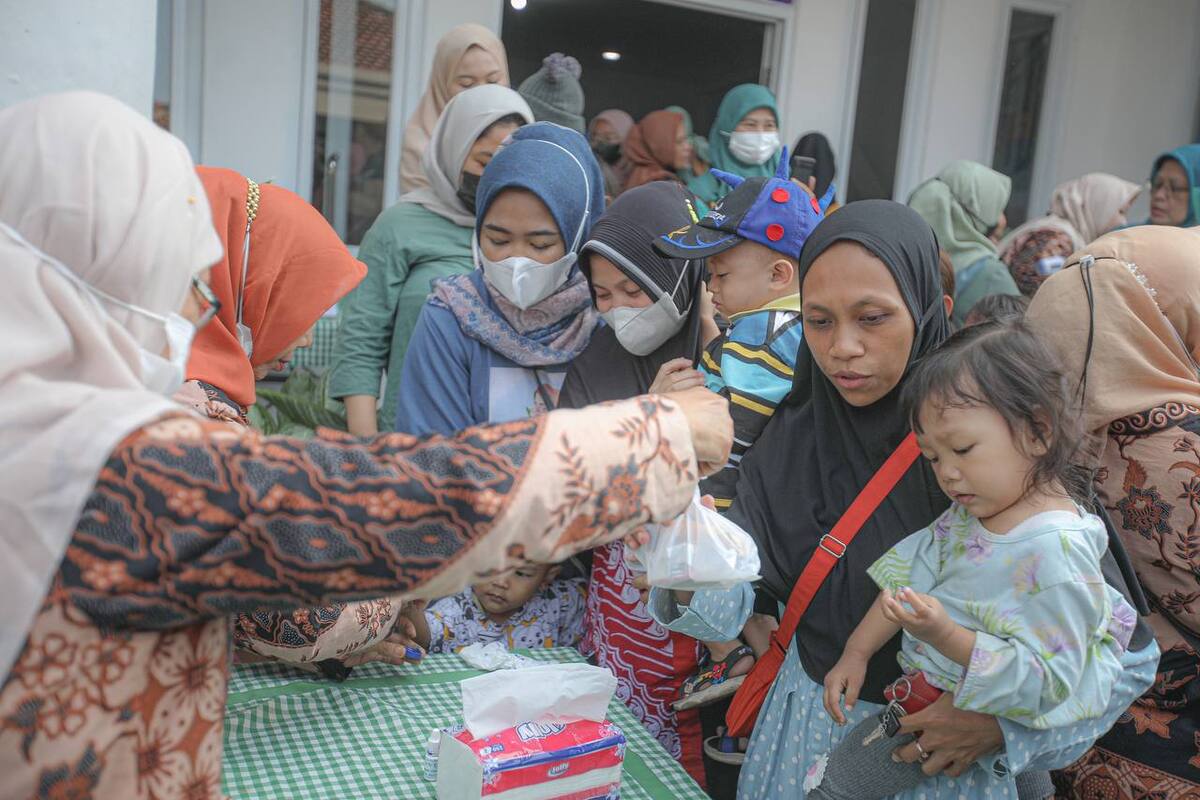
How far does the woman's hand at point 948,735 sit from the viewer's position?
1609 millimetres

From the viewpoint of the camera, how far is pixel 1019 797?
1817 millimetres

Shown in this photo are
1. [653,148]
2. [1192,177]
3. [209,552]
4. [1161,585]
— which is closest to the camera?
[209,552]

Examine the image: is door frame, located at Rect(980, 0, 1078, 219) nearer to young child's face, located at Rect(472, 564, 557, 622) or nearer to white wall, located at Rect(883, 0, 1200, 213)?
white wall, located at Rect(883, 0, 1200, 213)

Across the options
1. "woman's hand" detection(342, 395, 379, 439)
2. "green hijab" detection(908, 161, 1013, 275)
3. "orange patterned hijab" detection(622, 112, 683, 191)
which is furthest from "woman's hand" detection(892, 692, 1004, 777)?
"orange patterned hijab" detection(622, 112, 683, 191)

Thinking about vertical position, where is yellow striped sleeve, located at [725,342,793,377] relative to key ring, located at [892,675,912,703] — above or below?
above

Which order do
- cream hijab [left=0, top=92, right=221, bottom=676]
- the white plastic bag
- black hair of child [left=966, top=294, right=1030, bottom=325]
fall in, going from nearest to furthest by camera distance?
cream hijab [left=0, top=92, right=221, bottom=676] → the white plastic bag → black hair of child [left=966, top=294, right=1030, bottom=325]

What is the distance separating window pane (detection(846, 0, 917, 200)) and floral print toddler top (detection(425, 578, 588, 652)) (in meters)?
4.38

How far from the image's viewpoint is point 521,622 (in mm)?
2412

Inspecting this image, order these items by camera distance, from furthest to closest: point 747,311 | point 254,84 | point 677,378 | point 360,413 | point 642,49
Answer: point 642,49
point 254,84
point 360,413
point 747,311
point 677,378

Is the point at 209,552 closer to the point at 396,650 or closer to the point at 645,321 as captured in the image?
the point at 396,650

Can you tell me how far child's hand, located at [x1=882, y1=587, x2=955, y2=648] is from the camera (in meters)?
1.47

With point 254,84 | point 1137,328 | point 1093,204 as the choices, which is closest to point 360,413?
point 1137,328

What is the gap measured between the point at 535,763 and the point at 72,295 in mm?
968

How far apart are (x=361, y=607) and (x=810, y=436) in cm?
95
